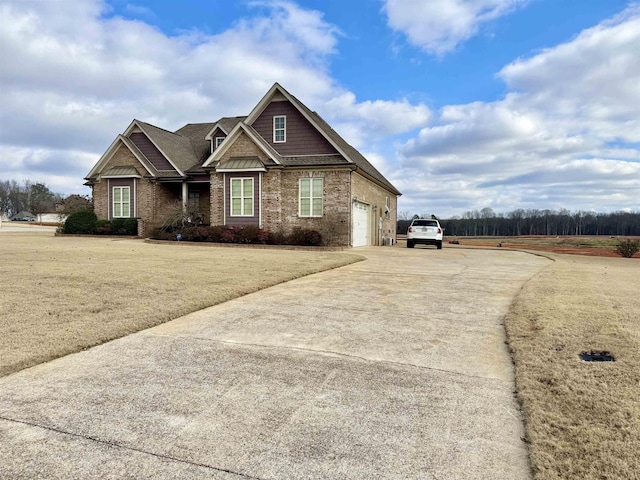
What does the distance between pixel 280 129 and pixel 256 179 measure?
3065mm

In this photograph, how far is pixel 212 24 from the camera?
48.4 ft

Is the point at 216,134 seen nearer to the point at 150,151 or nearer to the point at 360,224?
the point at 150,151

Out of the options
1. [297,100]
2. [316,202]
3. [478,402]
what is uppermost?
[297,100]

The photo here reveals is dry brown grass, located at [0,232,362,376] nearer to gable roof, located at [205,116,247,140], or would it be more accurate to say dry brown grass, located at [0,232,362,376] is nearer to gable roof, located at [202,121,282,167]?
gable roof, located at [202,121,282,167]

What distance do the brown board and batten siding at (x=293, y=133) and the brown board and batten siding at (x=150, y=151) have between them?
669cm

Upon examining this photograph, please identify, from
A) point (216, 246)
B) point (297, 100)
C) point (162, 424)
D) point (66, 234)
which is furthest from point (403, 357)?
point (66, 234)

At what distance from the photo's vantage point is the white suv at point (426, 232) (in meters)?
22.3

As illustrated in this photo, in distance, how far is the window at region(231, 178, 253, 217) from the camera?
22359mm

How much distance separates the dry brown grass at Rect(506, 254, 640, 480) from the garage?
612 inches

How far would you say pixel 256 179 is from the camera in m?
22.1

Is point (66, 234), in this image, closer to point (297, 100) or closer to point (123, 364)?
point (297, 100)

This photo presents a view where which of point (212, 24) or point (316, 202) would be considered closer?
point (212, 24)

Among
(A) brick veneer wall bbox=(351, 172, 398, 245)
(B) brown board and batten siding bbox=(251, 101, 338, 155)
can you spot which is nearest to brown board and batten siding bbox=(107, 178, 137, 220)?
(B) brown board and batten siding bbox=(251, 101, 338, 155)

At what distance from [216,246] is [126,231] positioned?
852 centimetres
